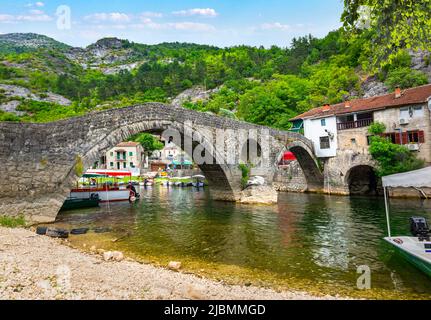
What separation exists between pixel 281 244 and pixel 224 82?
268 ft

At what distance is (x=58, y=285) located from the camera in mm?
5051

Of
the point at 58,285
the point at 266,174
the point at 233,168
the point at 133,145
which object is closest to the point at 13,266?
the point at 58,285

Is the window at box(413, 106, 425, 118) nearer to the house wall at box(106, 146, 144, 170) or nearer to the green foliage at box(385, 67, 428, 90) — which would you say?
the green foliage at box(385, 67, 428, 90)

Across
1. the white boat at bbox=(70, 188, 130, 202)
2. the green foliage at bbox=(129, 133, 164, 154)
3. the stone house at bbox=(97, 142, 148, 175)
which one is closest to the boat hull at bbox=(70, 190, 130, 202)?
the white boat at bbox=(70, 188, 130, 202)

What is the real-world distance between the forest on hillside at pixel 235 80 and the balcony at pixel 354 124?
11.1 metres

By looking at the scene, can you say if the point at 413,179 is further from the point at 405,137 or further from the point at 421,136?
the point at 405,137

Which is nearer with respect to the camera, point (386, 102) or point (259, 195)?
point (259, 195)

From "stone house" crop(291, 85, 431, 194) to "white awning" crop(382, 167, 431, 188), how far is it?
15751 millimetres

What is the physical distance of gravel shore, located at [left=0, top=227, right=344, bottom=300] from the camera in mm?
4734

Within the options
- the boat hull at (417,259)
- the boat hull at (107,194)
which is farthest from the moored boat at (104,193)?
the boat hull at (417,259)

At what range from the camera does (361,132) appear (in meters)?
24.3

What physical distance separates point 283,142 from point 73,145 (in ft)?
57.3

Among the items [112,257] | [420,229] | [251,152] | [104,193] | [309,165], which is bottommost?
[112,257]

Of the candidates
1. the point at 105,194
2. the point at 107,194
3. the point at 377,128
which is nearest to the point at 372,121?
the point at 377,128
